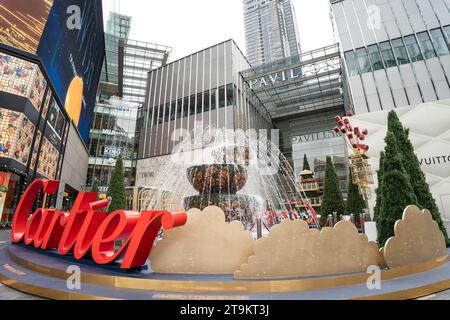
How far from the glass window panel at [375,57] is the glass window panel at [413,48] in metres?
2.15

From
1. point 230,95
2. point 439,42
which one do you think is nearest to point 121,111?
point 230,95

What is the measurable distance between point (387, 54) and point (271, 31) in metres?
110

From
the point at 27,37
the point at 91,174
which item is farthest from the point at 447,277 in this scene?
the point at 91,174

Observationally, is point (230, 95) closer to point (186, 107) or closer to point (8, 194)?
point (186, 107)

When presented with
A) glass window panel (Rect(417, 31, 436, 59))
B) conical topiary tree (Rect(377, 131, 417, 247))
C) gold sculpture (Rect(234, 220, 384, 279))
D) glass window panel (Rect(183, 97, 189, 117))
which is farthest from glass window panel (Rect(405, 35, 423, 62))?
glass window panel (Rect(183, 97, 189, 117))

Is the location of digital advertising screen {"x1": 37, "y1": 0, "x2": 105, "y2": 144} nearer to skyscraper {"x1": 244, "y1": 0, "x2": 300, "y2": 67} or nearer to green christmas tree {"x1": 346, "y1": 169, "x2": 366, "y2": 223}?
green christmas tree {"x1": 346, "y1": 169, "x2": 366, "y2": 223}

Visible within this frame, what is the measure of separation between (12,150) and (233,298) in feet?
57.5

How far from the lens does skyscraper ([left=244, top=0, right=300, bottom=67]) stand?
113 metres

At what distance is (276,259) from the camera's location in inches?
156

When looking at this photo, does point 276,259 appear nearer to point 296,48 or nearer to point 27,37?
point 27,37

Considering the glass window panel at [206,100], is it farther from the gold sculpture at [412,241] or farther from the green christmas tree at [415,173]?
the gold sculpture at [412,241]

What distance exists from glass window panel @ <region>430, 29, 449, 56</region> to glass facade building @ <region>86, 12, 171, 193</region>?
3274 centimetres

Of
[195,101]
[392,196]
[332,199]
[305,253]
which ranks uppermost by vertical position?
[195,101]

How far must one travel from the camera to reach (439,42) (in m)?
19.3
